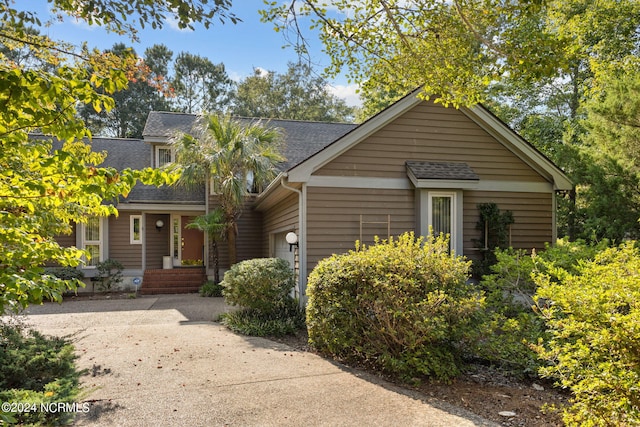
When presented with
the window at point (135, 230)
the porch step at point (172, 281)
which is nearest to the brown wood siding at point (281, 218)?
the porch step at point (172, 281)

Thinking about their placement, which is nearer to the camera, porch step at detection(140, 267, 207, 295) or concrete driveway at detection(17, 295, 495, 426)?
concrete driveway at detection(17, 295, 495, 426)

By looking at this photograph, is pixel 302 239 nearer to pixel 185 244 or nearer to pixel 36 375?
pixel 36 375

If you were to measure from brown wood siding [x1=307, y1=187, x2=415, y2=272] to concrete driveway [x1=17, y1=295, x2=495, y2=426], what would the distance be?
98.7 inches

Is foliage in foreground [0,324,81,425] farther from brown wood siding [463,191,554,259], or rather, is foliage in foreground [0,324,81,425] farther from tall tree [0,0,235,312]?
brown wood siding [463,191,554,259]

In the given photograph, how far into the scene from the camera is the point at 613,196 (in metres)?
11.0

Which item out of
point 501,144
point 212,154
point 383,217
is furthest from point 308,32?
point 212,154

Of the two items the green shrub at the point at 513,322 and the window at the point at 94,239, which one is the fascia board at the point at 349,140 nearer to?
the green shrub at the point at 513,322

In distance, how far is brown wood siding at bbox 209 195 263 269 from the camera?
561 inches

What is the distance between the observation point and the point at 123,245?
14.3 m

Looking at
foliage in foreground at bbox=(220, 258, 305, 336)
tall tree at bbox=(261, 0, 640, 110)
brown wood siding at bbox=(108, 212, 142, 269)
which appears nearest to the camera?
tall tree at bbox=(261, 0, 640, 110)

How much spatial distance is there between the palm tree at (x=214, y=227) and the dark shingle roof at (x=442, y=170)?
21.1 feet

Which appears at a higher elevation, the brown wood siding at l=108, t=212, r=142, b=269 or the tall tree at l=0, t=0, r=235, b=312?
the tall tree at l=0, t=0, r=235, b=312

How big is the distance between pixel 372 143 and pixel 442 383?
5.47 meters

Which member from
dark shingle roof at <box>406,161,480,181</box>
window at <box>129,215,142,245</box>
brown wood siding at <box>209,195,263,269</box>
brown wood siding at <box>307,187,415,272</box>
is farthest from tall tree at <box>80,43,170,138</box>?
dark shingle roof at <box>406,161,480,181</box>
